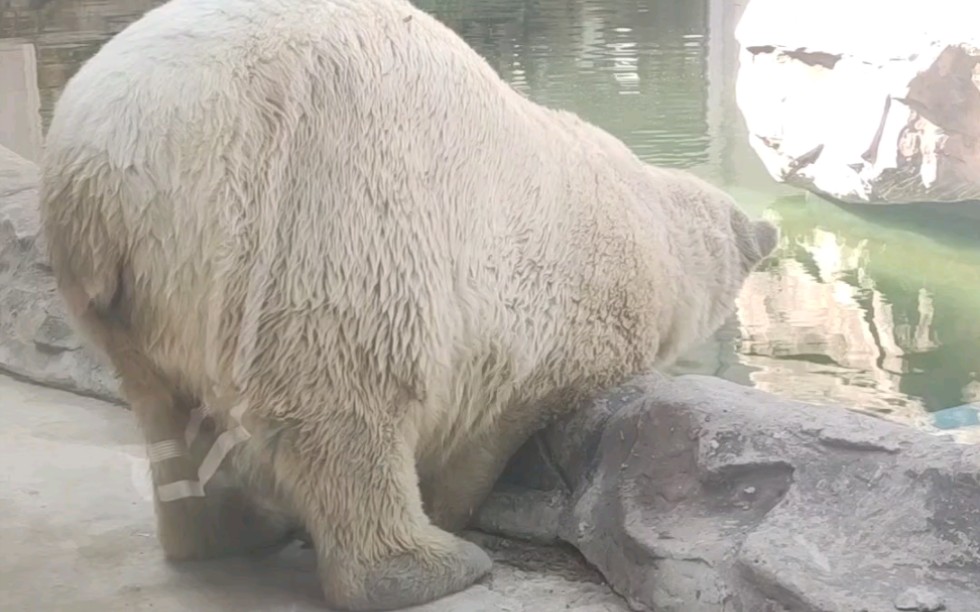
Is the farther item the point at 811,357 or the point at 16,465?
the point at 811,357

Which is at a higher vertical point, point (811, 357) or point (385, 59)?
point (385, 59)

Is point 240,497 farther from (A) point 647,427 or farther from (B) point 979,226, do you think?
(B) point 979,226

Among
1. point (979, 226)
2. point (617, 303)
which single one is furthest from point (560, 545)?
point (979, 226)

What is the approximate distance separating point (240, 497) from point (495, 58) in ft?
13.2

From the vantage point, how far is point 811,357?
518 cm

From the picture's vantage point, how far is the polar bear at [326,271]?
2375mm

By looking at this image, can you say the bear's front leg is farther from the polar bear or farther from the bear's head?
the bear's head

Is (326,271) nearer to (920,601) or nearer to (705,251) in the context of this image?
(920,601)

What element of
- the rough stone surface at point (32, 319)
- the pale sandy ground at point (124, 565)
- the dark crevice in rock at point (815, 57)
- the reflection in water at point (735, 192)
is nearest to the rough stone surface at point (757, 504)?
the pale sandy ground at point (124, 565)

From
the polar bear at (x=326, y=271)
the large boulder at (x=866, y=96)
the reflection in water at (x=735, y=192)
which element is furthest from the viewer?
the large boulder at (x=866, y=96)

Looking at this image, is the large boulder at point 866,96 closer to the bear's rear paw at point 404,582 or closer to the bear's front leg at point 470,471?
the bear's front leg at point 470,471

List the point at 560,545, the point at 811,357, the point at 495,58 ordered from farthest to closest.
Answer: the point at 495,58 → the point at 811,357 → the point at 560,545

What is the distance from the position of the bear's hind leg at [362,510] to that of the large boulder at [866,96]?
16.2 ft

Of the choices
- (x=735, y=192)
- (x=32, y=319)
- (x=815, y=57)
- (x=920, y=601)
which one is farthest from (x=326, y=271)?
(x=815, y=57)
